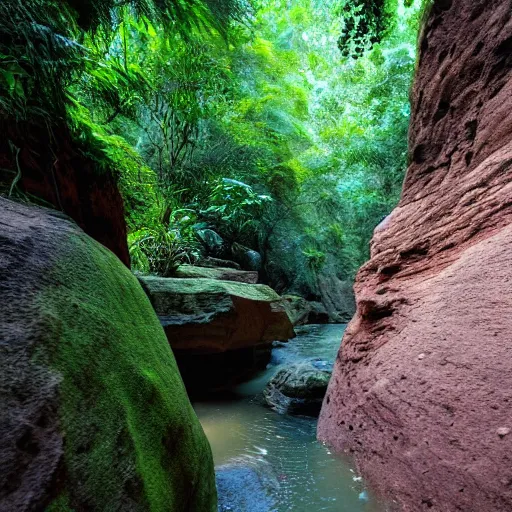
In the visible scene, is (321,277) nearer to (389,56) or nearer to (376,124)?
(376,124)

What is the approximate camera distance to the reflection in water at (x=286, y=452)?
197 cm

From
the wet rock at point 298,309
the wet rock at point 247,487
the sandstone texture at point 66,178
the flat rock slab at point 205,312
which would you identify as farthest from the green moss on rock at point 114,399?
the wet rock at point 298,309

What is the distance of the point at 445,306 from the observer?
7.22 feet

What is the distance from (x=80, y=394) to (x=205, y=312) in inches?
126

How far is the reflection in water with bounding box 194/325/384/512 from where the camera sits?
197 cm

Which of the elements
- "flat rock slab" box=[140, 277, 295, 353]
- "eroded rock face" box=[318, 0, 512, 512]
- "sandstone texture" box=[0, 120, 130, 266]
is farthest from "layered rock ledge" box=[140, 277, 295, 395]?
"eroded rock face" box=[318, 0, 512, 512]

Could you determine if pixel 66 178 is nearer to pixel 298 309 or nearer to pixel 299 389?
pixel 299 389

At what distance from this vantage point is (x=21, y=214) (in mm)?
1703

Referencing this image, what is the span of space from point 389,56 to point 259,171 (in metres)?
4.94

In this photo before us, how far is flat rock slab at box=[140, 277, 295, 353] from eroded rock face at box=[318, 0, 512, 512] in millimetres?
1579

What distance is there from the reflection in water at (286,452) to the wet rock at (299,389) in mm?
149

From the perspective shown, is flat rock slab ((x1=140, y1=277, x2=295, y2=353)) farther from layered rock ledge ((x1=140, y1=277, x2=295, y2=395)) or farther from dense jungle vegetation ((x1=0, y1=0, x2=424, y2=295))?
dense jungle vegetation ((x1=0, y1=0, x2=424, y2=295))

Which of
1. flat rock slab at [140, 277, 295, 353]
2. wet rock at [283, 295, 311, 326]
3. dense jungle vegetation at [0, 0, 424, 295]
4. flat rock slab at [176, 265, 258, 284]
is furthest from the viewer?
wet rock at [283, 295, 311, 326]

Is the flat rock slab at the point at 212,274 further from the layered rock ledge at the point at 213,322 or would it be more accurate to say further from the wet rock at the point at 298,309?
the wet rock at the point at 298,309
